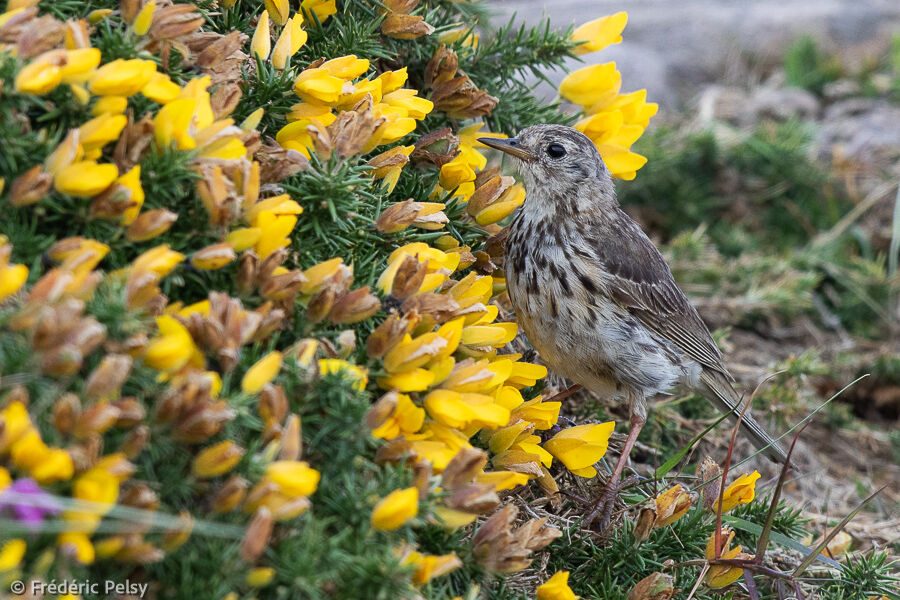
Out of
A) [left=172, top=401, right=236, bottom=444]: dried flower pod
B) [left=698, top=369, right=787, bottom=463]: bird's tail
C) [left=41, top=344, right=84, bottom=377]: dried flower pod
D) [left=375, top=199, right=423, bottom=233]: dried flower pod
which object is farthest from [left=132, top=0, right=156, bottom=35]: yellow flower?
[left=698, top=369, right=787, bottom=463]: bird's tail

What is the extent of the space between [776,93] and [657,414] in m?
4.39

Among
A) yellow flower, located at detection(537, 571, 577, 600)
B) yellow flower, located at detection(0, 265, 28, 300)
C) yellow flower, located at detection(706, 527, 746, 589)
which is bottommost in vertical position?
yellow flower, located at detection(706, 527, 746, 589)

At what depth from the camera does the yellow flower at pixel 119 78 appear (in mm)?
2273

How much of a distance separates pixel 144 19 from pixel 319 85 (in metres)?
0.51

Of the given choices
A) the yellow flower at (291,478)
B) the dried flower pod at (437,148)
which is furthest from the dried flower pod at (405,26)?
the yellow flower at (291,478)

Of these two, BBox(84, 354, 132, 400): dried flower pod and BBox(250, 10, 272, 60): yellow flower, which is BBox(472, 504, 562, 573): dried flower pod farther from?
BBox(250, 10, 272, 60): yellow flower

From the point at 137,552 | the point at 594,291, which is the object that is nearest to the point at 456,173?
the point at 594,291

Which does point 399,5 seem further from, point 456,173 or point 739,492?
point 739,492

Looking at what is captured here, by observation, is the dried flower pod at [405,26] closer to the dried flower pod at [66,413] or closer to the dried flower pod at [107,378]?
the dried flower pod at [107,378]

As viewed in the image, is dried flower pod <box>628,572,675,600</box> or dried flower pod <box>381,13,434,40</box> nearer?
dried flower pod <box>628,572,675,600</box>

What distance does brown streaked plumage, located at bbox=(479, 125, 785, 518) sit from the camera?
373 cm

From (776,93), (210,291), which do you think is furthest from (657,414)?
(776,93)

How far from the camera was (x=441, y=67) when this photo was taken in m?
3.47

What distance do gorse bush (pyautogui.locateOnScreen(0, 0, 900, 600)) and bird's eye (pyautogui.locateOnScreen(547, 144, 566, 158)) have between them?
941 millimetres
